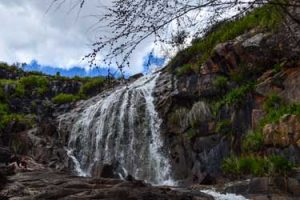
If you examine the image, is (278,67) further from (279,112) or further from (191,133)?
(191,133)

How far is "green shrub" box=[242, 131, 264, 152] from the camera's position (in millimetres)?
18703

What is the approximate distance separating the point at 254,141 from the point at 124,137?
986 cm

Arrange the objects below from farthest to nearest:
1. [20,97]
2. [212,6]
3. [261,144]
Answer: [20,97] → [261,144] → [212,6]

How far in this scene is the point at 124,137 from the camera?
2731 cm

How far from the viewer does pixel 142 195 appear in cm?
1091

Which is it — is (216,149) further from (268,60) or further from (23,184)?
(23,184)

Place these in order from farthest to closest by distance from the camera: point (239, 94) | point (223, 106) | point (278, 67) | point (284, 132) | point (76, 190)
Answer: point (223, 106) < point (239, 94) < point (278, 67) < point (284, 132) < point (76, 190)

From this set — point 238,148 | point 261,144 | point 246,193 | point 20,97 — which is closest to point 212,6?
point 246,193

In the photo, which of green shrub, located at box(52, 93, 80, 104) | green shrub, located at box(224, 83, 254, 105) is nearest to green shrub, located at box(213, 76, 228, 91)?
green shrub, located at box(224, 83, 254, 105)

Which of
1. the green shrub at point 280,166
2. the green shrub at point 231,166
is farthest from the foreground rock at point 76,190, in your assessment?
the green shrub at point 231,166

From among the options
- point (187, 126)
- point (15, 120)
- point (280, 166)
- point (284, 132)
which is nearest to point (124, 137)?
point (187, 126)

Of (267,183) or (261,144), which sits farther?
(261,144)

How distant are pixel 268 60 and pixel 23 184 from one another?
13704 mm

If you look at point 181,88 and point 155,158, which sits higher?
point 181,88
